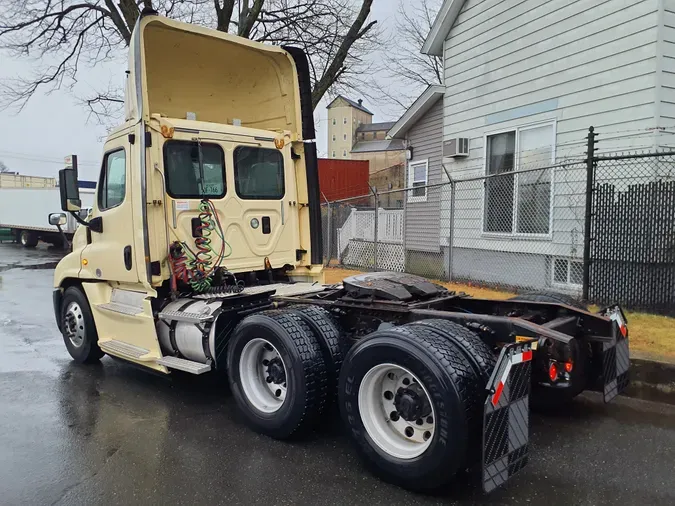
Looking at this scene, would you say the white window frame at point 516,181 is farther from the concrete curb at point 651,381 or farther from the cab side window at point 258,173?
the cab side window at point 258,173

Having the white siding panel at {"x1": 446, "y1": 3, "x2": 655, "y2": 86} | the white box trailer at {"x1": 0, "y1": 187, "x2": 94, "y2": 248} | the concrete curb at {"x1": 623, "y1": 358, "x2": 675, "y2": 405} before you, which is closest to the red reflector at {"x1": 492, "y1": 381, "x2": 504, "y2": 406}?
the concrete curb at {"x1": 623, "y1": 358, "x2": 675, "y2": 405}

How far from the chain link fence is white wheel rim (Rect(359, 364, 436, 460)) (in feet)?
17.6

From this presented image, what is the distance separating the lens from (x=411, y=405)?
128 inches

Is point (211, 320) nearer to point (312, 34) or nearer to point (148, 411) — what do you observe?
point (148, 411)

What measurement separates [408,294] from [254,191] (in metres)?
2.44

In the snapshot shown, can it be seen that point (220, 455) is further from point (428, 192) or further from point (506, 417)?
point (428, 192)

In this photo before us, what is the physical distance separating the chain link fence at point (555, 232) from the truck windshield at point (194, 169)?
→ 5.06m

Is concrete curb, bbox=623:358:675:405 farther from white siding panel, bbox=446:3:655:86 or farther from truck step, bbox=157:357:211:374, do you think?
white siding panel, bbox=446:3:655:86

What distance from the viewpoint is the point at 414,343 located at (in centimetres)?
321

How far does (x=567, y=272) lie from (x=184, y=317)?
6.82 metres

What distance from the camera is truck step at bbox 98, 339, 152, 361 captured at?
17.3 ft

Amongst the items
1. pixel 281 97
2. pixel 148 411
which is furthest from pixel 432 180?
pixel 148 411

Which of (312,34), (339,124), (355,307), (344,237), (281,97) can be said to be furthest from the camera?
(339,124)

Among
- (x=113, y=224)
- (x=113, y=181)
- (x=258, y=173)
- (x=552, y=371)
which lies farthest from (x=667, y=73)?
(x=113, y=224)
